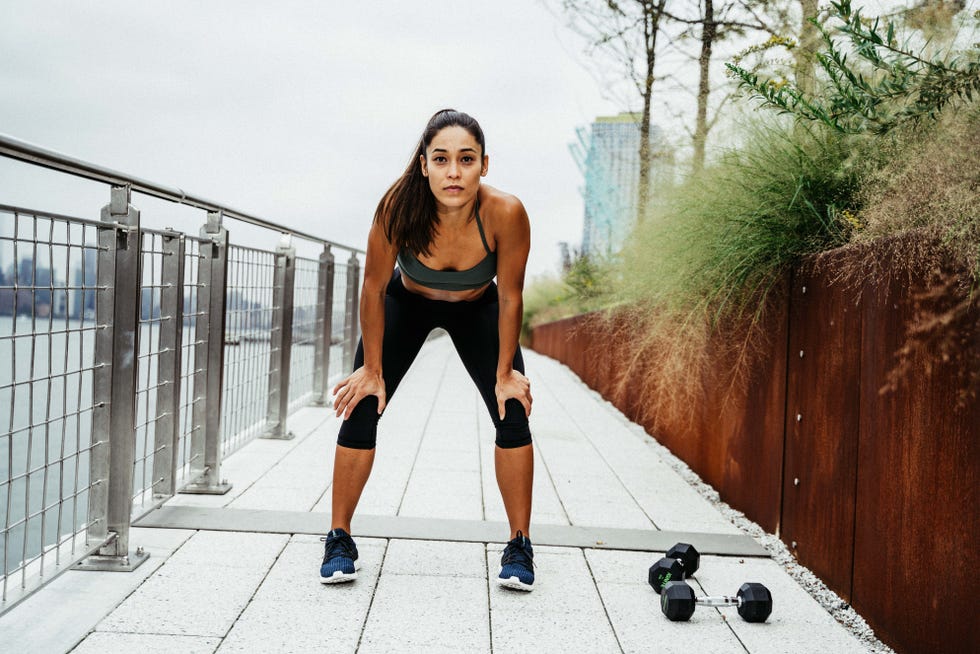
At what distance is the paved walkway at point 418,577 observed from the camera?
2.00m

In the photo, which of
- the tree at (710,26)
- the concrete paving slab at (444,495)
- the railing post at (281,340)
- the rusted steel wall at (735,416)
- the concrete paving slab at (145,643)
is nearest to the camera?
the concrete paving slab at (145,643)

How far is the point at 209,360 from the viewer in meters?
3.36

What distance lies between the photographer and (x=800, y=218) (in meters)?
2.84

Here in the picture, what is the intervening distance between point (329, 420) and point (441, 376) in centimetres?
303

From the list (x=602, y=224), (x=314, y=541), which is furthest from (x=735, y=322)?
(x=602, y=224)

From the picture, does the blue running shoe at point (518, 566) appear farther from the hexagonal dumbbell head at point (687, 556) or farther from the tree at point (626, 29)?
the tree at point (626, 29)

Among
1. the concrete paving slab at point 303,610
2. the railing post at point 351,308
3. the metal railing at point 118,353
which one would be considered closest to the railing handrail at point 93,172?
the metal railing at point 118,353

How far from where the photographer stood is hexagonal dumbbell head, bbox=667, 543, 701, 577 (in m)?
2.50

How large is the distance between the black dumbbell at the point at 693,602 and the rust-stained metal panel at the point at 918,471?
0.26 meters

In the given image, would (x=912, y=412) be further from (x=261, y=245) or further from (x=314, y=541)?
(x=261, y=245)

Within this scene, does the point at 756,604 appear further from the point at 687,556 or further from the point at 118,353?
the point at 118,353

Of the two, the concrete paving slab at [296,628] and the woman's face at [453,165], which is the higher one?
the woman's face at [453,165]

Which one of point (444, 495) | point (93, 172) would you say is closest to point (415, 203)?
point (93, 172)

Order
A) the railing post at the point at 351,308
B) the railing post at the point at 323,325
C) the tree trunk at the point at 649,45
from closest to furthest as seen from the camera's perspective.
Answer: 1. the railing post at the point at 323,325
2. the tree trunk at the point at 649,45
3. the railing post at the point at 351,308
